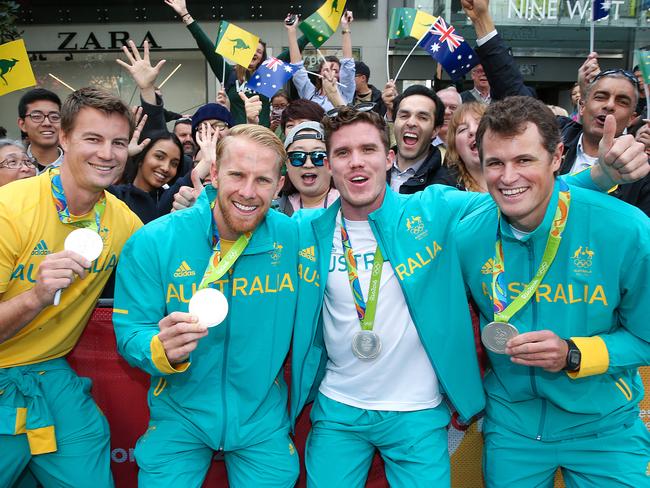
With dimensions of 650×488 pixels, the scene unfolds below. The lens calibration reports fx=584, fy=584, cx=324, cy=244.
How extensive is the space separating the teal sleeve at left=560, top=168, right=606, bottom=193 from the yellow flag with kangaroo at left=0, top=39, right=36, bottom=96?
5919 mm

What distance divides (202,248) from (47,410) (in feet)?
4.16

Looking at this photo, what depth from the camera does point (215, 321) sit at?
270 cm

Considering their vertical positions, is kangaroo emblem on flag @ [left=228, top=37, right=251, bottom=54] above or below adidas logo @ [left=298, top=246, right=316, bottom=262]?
above

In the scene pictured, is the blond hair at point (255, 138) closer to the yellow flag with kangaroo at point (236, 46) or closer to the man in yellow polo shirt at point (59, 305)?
the man in yellow polo shirt at point (59, 305)

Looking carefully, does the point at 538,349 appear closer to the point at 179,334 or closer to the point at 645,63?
the point at 179,334

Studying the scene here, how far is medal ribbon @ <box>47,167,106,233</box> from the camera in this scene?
334 centimetres

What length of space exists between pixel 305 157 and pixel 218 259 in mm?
1539

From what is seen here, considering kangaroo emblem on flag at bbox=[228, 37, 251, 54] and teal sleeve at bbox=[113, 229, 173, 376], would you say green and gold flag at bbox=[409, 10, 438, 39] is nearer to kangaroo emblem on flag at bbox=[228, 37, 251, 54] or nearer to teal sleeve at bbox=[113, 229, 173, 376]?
kangaroo emblem on flag at bbox=[228, 37, 251, 54]

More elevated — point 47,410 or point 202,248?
point 202,248

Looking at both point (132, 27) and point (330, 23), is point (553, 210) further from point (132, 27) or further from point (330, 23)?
point (132, 27)

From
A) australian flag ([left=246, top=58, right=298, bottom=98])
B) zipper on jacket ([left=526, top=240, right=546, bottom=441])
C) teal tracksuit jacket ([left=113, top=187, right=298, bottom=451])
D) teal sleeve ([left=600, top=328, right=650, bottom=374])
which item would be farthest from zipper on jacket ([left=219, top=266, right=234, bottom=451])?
australian flag ([left=246, top=58, right=298, bottom=98])

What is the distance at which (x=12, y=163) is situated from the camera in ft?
16.2

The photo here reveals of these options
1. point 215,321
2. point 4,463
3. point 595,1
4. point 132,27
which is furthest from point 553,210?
point 132,27

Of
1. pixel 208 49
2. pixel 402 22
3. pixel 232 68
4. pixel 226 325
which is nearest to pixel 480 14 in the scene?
pixel 226 325
